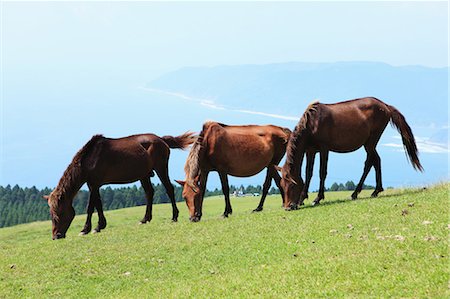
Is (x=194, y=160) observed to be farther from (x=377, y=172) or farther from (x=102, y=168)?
(x=377, y=172)

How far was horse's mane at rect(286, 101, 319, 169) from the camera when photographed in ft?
54.7

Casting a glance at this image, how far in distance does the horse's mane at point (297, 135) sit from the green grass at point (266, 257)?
1.59 meters

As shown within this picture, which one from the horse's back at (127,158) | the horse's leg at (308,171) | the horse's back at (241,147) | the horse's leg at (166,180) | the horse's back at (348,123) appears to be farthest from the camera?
the horse's leg at (166,180)

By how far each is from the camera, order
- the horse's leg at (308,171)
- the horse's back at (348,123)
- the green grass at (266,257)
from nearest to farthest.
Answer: the green grass at (266,257), the horse's back at (348,123), the horse's leg at (308,171)

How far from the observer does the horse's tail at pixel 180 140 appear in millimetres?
19953

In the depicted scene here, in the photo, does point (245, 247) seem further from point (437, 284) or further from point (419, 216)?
point (437, 284)

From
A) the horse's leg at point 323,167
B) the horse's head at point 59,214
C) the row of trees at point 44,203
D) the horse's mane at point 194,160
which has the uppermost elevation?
the horse's mane at point 194,160

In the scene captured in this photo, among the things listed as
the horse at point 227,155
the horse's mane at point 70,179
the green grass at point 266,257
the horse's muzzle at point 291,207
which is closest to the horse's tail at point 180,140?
the horse at point 227,155

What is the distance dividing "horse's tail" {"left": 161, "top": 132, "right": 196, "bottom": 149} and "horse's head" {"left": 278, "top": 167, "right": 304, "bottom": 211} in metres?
4.66

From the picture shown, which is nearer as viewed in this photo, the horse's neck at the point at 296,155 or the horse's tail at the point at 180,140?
the horse's neck at the point at 296,155

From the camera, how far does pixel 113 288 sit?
11.0 m

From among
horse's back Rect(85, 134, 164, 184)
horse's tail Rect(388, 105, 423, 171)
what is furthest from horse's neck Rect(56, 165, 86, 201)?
horse's tail Rect(388, 105, 423, 171)

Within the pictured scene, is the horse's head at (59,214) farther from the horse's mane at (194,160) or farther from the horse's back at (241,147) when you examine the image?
A: the horse's back at (241,147)

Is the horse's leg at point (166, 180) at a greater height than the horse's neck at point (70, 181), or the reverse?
the horse's neck at point (70, 181)
